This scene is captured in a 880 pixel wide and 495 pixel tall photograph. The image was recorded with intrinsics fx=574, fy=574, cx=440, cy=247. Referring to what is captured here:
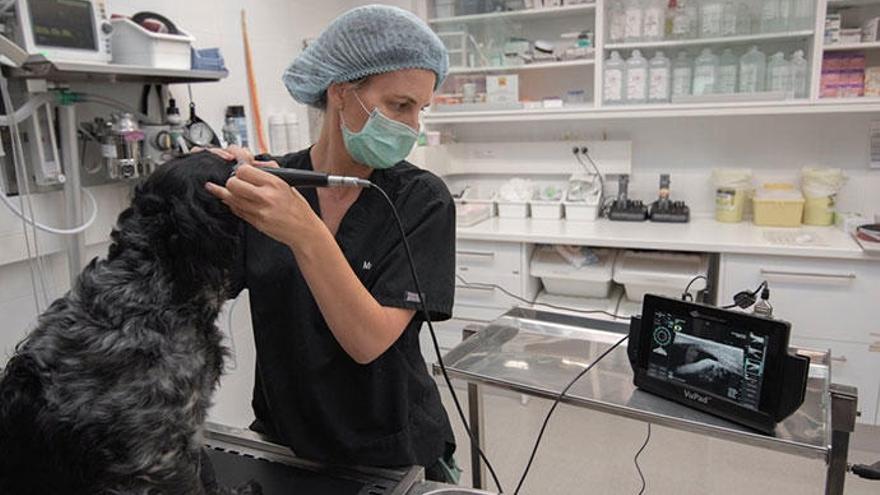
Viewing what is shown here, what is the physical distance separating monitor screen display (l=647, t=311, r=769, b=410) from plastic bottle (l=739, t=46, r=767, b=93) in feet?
6.48

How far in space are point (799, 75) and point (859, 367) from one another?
129 centimetres

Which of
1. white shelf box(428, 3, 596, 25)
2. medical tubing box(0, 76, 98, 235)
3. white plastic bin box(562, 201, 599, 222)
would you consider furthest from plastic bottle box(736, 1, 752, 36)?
medical tubing box(0, 76, 98, 235)

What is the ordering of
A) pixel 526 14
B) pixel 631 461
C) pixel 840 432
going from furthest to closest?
pixel 526 14, pixel 631 461, pixel 840 432

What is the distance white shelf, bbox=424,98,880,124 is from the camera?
8.09ft

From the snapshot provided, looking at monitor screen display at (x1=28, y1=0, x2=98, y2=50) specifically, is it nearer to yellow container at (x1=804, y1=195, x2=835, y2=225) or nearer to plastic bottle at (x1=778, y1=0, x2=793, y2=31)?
plastic bottle at (x1=778, y1=0, x2=793, y2=31)

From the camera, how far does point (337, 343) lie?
0.95m

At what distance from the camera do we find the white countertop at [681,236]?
234 cm

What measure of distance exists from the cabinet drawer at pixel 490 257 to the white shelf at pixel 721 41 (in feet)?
3.60

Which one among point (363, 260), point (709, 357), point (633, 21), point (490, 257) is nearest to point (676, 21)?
point (633, 21)

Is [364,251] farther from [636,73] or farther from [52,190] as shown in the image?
[636,73]

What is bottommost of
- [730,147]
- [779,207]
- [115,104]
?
[779,207]

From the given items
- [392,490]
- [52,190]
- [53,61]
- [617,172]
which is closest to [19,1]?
[53,61]

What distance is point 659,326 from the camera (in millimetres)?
1208

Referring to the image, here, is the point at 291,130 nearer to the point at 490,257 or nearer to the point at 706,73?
the point at 490,257
